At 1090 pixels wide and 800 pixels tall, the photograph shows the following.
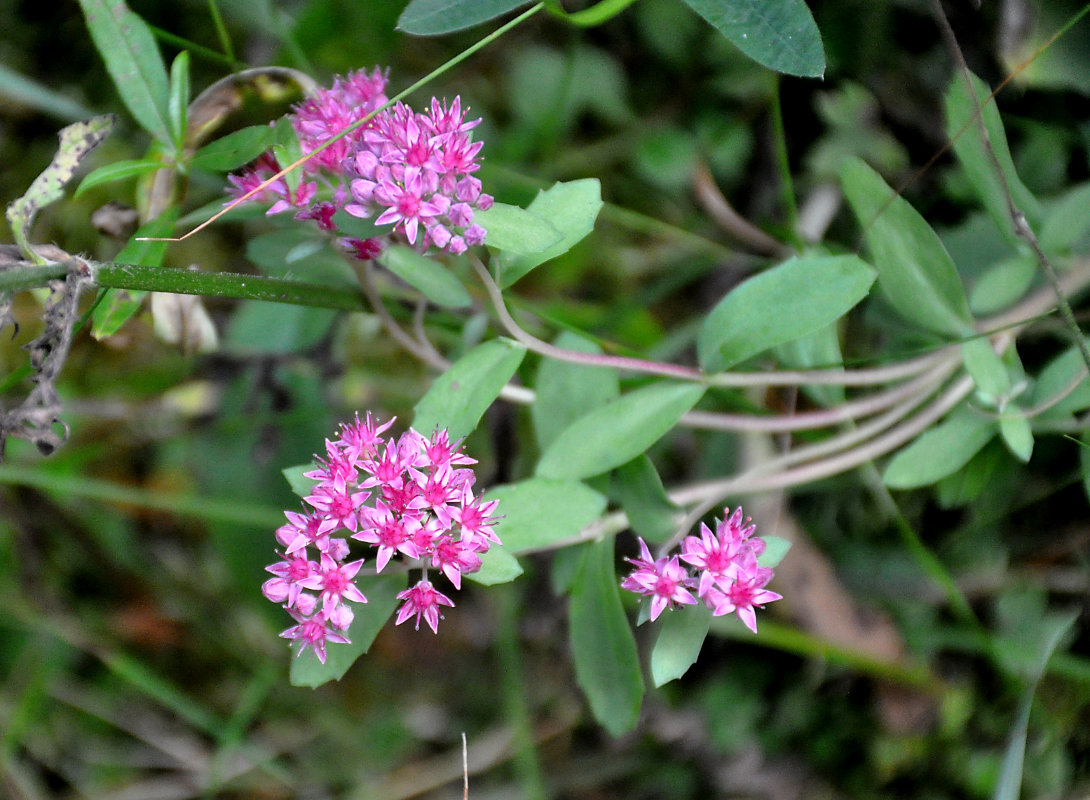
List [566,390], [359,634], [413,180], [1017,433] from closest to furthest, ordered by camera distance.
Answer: [413,180] < [359,634] < [1017,433] < [566,390]

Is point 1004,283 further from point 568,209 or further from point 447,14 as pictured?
point 447,14

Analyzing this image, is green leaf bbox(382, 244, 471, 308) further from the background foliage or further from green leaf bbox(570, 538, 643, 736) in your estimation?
green leaf bbox(570, 538, 643, 736)

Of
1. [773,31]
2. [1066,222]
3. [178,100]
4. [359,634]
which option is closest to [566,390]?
[359,634]

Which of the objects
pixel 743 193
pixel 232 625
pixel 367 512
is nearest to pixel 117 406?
pixel 232 625

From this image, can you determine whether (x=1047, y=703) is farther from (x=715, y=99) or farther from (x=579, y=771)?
(x=715, y=99)

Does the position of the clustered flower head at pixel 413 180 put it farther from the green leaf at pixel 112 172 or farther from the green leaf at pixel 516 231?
the green leaf at pixel 112 172

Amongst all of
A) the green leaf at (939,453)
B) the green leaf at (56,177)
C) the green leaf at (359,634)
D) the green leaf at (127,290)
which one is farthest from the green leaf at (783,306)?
the green leaf at (56,177)
